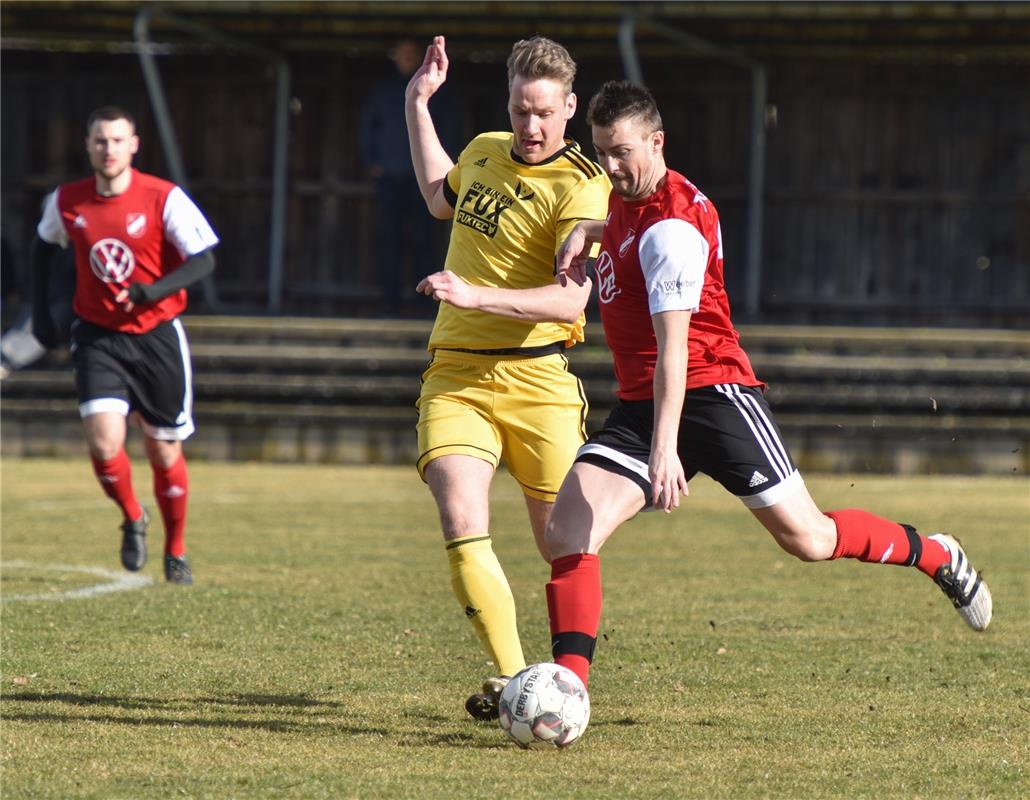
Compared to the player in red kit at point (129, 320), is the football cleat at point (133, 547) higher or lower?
lower

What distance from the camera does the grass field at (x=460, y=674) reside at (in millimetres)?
5395

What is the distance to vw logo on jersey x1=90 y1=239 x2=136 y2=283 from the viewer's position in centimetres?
987

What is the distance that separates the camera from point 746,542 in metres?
12.3

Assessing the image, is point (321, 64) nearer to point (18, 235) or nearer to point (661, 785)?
point (18, 235)

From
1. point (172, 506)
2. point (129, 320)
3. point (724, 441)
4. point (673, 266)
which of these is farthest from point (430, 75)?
point (172, 506)

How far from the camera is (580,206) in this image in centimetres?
666

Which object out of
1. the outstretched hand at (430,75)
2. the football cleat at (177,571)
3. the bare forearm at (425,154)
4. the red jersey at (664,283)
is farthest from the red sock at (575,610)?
the football cleat at (177,571)

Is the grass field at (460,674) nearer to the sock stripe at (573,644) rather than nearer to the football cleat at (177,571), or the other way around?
the football cleat at (177,571)

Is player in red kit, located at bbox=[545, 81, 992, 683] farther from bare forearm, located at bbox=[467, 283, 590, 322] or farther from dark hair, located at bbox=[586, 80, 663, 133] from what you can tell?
bare forearm, located at bbox=[467, 283, 590, 322]

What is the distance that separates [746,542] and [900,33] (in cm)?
895

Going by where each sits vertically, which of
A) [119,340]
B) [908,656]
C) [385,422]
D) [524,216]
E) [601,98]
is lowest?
[385,422]

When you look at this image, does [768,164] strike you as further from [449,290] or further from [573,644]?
[573,644]

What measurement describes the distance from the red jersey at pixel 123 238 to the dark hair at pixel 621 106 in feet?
14.5

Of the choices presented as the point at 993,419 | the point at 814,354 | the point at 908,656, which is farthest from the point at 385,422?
the point at 908,656
